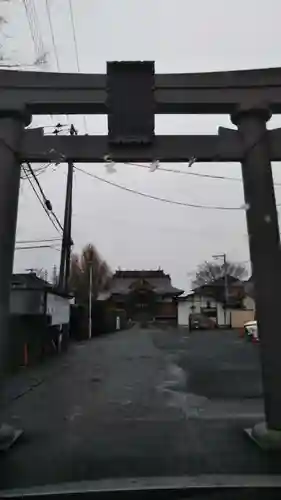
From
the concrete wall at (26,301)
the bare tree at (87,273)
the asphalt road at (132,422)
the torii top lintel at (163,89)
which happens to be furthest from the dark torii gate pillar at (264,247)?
the bare tree at (87,273)

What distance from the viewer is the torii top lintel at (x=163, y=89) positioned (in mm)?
8484

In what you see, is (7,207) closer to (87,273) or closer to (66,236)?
(66,236)

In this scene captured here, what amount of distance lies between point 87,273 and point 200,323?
12519 mm

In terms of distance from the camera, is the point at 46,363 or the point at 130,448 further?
the point at 46,363

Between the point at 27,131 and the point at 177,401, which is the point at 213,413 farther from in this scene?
the point at 27,131

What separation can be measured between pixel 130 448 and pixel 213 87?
4.96m

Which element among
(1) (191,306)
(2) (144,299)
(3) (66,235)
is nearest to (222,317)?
(1) (191,306)

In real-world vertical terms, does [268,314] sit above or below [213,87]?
below

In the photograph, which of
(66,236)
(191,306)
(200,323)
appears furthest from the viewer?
(191,306)

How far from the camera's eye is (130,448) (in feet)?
25.3

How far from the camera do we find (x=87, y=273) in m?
61.3

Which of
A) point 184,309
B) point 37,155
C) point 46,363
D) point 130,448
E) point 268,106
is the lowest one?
point 130,448

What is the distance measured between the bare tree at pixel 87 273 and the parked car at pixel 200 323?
9954 mm

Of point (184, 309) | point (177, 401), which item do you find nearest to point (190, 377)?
point (177, 401)
